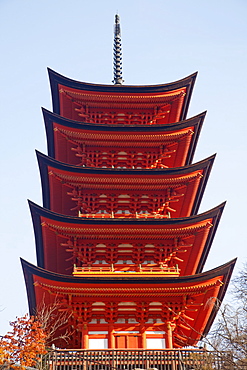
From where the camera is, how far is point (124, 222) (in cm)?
2359

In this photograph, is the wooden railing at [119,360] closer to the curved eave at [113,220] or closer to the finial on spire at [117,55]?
the curved eave at [113,220]

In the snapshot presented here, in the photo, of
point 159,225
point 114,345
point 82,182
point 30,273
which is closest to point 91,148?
point 82,182

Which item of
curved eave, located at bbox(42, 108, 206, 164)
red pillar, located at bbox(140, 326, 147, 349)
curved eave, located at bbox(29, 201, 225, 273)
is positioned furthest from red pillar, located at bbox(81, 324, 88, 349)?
curved eave, located at bbox(42, 108, 206, 164)

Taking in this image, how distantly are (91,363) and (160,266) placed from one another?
5.59m

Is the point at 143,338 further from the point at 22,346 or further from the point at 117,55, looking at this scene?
the point at 117,55

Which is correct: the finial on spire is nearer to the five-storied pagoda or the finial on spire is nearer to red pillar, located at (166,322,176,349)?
the five-storied pagoda

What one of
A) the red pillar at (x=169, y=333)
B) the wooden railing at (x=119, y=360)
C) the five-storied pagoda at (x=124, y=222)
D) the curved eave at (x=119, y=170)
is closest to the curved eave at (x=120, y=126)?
the five-storied pagoda at (x=124, y=222)

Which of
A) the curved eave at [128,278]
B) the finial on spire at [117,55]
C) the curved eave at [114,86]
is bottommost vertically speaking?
the curved eave at [128,278]

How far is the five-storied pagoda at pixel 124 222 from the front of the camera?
22.4 metres

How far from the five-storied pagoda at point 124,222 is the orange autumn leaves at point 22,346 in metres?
3.22

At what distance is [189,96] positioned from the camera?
29.9 m

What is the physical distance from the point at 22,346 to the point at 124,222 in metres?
7.18

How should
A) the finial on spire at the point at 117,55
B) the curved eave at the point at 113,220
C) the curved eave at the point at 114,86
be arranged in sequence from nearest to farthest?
the curved eave at the point at 113,220 < the curved eave at the point at 114,86 < the finial on spire at the point at 117,55

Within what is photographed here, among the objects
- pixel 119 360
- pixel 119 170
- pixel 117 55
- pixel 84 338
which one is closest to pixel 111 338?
pixel 84 338
